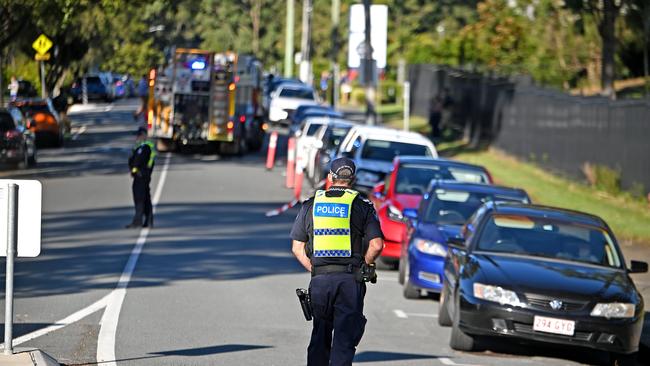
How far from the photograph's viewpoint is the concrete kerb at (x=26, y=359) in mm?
9531

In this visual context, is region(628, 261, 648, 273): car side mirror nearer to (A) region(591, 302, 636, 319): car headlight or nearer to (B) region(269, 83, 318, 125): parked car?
(A) region(591, 302, 636, 319): car headlight

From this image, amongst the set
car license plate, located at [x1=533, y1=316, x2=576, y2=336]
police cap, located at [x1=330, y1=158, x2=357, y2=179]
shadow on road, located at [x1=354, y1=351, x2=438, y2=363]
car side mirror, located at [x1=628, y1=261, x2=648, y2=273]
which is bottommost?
shadow on road, located at [x1=354, y1=351, x2=438, y2=363]

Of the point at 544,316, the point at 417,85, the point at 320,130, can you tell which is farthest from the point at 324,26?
the point at 544,316

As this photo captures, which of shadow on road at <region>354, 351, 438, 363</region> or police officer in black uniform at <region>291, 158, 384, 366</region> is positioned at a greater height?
police officer in black uniform at <region>291, 158, 384, 366</region>

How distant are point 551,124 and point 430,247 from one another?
20.2m

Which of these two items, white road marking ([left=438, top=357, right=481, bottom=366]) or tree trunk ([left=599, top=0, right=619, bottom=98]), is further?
tree trunk ([left=599, top=0, right=619, bottom=98])

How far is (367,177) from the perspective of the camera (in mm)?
25031

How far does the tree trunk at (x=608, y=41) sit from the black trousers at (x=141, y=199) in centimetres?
1509

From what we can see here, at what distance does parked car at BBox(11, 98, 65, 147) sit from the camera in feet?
138

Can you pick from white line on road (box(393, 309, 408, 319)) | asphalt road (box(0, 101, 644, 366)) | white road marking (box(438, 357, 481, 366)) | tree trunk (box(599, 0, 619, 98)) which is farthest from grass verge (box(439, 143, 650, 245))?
white road marking (box(438, 357, 481, 366))

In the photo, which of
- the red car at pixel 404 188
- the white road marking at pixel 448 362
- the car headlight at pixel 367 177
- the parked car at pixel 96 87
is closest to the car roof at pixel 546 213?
the white road marking at pixel 448 362

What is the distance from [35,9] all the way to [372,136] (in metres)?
12.2

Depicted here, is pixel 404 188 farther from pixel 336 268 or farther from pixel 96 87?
pixel 96 87

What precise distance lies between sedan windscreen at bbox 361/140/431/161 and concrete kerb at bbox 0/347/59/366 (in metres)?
16.6
